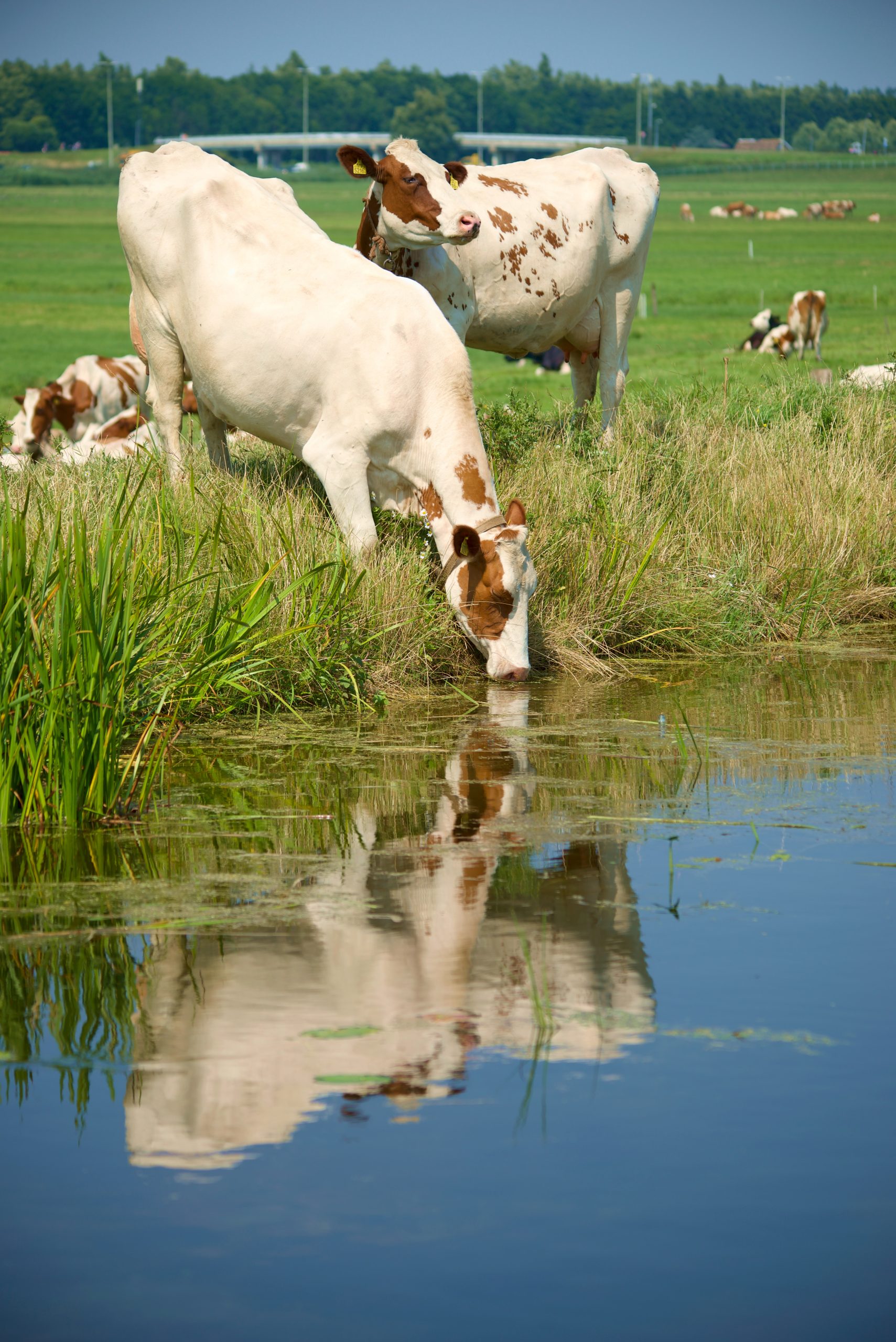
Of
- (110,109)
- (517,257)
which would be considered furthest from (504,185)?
(110,109)

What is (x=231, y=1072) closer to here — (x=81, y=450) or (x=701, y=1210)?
(x=701, y=1210)

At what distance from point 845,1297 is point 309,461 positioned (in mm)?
6074

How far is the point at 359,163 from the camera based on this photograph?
Result: 945 cm

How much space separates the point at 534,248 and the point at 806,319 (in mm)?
21535

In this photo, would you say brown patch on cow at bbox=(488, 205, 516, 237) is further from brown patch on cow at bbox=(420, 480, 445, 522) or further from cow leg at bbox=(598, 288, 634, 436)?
brown patch on cow at bbox=(420, 480, 445, 522)

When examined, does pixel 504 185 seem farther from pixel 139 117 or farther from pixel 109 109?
pixel 139 117

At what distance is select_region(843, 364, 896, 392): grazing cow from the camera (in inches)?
554

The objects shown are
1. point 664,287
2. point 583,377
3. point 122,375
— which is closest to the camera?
point 583,377

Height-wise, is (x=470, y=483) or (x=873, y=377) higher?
(x=873, y=377)

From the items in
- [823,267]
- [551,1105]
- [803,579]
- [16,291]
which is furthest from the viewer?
[823,267]

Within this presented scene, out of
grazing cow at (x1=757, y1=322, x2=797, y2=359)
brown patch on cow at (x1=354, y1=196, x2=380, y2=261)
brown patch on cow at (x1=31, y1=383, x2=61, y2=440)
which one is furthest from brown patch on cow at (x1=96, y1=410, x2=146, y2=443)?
grazing cow at (x1=757, y1=322, x2=797, y2=359)

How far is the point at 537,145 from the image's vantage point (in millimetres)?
182125

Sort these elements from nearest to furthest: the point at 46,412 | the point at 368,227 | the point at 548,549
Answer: the point at 548,549 → the point at 368,227 → the point at 46,412

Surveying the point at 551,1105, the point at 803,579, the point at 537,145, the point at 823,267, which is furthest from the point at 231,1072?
the point at 537,145
